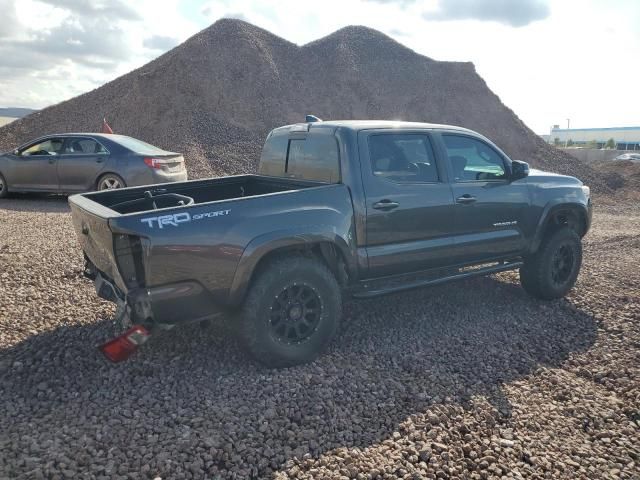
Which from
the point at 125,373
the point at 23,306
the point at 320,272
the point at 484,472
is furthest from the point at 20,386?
the point at 484,472

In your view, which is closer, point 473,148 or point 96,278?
point 96,278

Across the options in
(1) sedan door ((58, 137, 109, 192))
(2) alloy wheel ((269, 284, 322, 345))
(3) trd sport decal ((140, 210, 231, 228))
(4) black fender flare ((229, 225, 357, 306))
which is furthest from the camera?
(1) sedan door ((58, 137, 109, 192))

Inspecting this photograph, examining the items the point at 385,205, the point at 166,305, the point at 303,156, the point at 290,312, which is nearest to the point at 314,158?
the point at 303,156

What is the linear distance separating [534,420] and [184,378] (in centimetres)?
247

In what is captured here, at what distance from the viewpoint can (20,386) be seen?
12.5ft

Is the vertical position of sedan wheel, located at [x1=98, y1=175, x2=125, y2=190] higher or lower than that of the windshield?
lower

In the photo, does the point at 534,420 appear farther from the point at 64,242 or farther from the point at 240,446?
the point at 64,242

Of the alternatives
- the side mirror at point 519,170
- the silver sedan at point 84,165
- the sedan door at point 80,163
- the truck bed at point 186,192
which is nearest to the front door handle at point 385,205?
the truck bed at point 186,192

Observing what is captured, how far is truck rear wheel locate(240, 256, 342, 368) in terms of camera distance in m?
3.97

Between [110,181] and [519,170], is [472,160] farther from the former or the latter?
[110,181]

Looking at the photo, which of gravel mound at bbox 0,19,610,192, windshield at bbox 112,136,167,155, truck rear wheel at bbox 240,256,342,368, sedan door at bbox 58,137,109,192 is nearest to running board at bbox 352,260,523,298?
truck rear wheel at bbox 240,256,342,368

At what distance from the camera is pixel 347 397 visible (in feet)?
12.4

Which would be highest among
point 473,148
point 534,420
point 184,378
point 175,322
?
point 473,148

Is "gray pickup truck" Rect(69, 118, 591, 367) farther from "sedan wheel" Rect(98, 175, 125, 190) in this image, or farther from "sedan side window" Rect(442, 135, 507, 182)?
"sedan wheel" Rect(98, 175, 125, 190)
